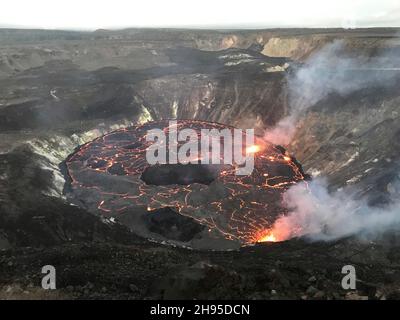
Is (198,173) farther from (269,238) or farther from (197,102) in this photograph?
(197,102)

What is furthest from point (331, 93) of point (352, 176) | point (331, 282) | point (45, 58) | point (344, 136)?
point (45, 58)

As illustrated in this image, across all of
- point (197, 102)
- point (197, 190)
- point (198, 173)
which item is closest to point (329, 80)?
point (197, 102)

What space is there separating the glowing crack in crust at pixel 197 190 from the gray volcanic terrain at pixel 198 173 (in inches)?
13.8

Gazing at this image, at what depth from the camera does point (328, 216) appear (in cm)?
3619

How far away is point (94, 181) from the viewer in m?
48.0

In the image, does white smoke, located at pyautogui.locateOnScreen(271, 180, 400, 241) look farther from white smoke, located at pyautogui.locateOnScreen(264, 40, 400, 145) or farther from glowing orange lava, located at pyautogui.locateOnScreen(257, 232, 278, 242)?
white smoke, located at pyautogui.locateOnScreen(264, 40, 400, 145)

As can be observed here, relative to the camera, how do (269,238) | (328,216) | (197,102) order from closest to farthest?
(328,216), (269,238), (197,102)

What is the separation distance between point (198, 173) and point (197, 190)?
415cm

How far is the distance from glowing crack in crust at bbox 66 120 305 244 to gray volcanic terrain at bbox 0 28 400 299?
0.35 m

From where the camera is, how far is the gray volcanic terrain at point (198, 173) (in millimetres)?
21453

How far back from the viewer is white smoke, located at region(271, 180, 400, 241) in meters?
30.7

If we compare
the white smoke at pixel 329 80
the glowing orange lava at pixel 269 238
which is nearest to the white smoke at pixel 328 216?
the glowing orange lava at pixel 269 238

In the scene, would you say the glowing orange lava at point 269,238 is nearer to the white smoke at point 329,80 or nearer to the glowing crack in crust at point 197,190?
the glowing crack in crust at point 197,190

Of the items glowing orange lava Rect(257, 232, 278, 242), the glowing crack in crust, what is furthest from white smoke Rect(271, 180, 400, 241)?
the glowing crack in crust
